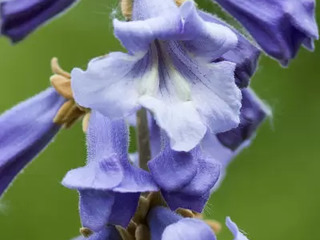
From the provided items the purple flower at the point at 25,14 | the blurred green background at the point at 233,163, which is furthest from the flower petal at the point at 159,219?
the blurred green background at the point at 233,163

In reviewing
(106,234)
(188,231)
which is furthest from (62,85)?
(188,231)

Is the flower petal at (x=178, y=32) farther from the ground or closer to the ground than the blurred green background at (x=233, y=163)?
farther from the ground

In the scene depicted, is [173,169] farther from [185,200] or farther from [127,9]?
[127,9]

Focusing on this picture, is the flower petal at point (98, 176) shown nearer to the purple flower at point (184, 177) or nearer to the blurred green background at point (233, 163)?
the purple flower at point (184, 177)

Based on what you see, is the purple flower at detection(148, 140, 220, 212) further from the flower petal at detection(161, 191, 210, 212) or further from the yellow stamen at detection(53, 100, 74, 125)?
the yellow stamen at detection(53, 100, 74, 125)

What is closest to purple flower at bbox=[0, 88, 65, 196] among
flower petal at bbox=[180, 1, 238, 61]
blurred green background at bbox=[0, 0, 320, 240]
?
flower petal at bbox=[180, 1, 238, 61]

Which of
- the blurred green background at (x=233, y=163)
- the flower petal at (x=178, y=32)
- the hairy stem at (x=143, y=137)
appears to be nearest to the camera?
the flower petal at (x=178, y=32)
